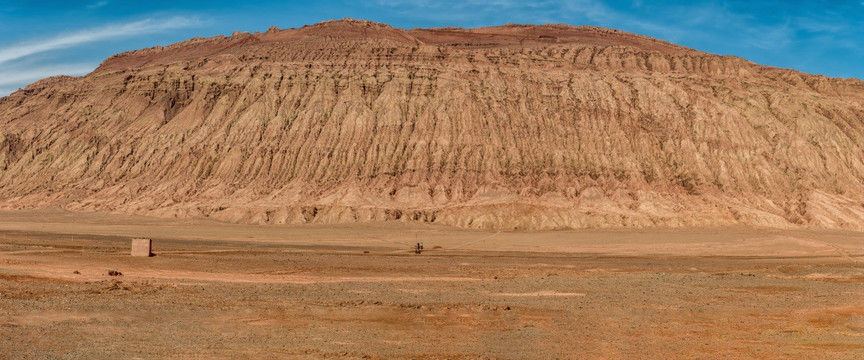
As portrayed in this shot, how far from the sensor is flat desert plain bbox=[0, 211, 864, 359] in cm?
1752

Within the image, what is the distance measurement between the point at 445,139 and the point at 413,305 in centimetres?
6762

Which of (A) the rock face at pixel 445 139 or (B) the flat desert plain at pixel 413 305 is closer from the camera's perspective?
(B) the flat desert plain at pixel 413 305

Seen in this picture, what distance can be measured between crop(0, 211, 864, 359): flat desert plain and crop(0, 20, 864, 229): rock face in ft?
97.7

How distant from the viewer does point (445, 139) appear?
91062mm

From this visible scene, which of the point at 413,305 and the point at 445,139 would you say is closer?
the point at 413,305

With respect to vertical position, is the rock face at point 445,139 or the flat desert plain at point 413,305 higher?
the rock face at point 445,139

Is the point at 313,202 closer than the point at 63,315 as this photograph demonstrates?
No

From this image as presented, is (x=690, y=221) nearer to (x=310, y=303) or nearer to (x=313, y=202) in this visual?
(x=313, y=202)

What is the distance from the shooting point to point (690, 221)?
77.3 metres

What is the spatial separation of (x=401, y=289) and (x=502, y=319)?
24.6 ft

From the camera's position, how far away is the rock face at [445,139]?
272 ft

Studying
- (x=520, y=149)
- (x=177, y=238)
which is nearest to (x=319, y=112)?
(x=520, y=149)

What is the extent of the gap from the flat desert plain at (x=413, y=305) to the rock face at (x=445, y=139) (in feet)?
97.7

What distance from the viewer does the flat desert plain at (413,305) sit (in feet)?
57.5
